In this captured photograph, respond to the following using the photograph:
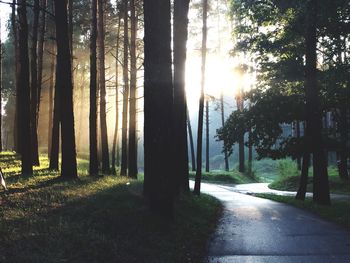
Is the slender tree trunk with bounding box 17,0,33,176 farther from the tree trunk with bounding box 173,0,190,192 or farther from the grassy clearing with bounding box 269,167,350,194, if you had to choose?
the grassy clearing with bounding box 269,167,350,194

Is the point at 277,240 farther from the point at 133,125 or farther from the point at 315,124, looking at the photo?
the point at 133,125

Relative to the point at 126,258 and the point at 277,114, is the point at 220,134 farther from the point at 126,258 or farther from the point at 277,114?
the point at 126,258

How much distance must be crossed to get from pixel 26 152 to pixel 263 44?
10.7 m

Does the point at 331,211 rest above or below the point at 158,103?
below

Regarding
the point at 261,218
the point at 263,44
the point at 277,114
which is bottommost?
the point at 261,218

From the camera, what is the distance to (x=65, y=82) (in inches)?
543

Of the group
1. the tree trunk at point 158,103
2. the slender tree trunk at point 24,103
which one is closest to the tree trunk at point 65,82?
the slender tree trunk at point 24,103

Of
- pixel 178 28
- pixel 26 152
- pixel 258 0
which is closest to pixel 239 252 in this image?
pixel 26 152

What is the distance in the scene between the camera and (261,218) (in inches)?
515

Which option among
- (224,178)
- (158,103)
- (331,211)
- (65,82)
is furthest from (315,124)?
(224,178)

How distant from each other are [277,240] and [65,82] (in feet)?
27.0

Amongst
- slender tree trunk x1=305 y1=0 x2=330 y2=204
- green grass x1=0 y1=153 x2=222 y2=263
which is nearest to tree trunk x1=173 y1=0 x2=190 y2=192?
slender tree trunk x1=305 y1=0 x2=330 y2=204

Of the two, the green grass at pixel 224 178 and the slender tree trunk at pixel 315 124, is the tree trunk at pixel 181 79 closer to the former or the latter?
the slender tree trunk at pixel 315 124

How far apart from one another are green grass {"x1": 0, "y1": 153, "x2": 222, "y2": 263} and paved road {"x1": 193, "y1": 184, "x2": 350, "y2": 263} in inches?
20.8
